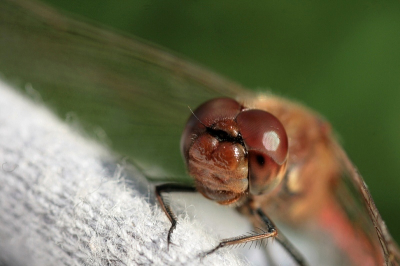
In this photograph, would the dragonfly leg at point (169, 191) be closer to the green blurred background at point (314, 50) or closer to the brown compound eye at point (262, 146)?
the brown compound eye at point (262, 146)

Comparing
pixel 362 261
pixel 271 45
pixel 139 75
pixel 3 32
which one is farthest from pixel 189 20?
pixel 362 261

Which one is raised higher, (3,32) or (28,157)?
(3,32)

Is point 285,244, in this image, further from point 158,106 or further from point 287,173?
point 158,106

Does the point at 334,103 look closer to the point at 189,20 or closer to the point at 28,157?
the point at 189,20

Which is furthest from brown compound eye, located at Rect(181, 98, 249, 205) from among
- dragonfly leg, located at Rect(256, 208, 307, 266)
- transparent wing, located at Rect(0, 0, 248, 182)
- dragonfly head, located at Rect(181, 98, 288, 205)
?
transparent wing, located at Rect(0, 0, 248, 182)

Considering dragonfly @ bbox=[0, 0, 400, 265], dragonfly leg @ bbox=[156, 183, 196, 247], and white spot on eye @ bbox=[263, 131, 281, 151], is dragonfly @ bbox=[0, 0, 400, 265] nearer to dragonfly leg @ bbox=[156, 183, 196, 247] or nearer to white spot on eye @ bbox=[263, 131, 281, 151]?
dragonfly leg @ bbox=[156, 183, 196, 247]

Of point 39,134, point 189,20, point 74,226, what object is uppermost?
point 189,20
